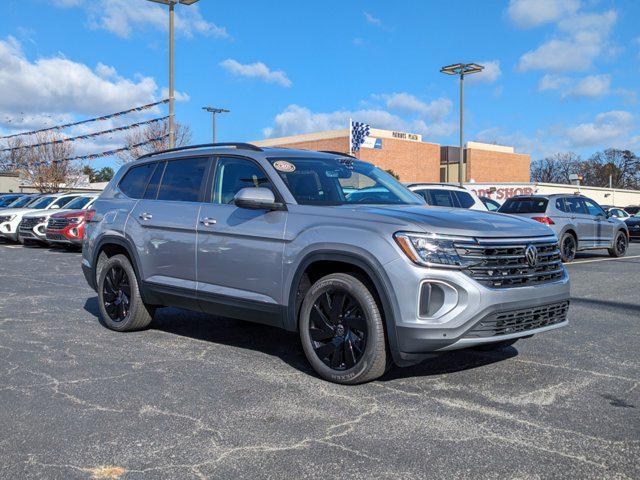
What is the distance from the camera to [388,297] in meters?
4.39

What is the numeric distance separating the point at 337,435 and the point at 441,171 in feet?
294

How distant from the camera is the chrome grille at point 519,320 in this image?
436cm

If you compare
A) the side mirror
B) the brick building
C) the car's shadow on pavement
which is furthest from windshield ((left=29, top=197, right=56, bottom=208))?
the brick building

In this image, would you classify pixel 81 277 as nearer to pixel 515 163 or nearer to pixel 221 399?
pixel 221 399

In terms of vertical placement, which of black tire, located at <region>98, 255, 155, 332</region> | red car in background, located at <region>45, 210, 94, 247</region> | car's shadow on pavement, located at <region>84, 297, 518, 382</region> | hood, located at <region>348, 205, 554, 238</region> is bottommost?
car's shadow on pavement, located at <region>84, 297, 518, 382</region>

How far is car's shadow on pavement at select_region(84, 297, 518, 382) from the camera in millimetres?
5207

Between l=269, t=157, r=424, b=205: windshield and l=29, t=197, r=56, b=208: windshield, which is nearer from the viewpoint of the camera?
l=269, t=157, r=424, b=205: windshield

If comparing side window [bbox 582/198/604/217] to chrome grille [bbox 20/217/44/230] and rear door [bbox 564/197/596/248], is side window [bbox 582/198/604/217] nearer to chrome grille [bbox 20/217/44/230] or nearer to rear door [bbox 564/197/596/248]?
rear door [bbox 564/197/596/248]

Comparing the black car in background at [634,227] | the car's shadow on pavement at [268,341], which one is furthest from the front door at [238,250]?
the black car in background at [634,227]

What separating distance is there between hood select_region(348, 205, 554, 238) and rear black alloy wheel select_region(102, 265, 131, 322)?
112 inches

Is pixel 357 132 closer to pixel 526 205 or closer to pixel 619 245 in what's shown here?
pixel 619 245

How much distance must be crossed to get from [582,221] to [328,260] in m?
12.5

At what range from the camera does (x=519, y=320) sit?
4.56 metres

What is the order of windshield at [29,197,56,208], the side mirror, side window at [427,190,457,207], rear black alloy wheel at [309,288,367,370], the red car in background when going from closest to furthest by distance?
rear black alloy wheel at [309,288,367,370]
the side mirror
side window at [427,190,457,207]
the red car in background
windshield at [29,197,56,208]
